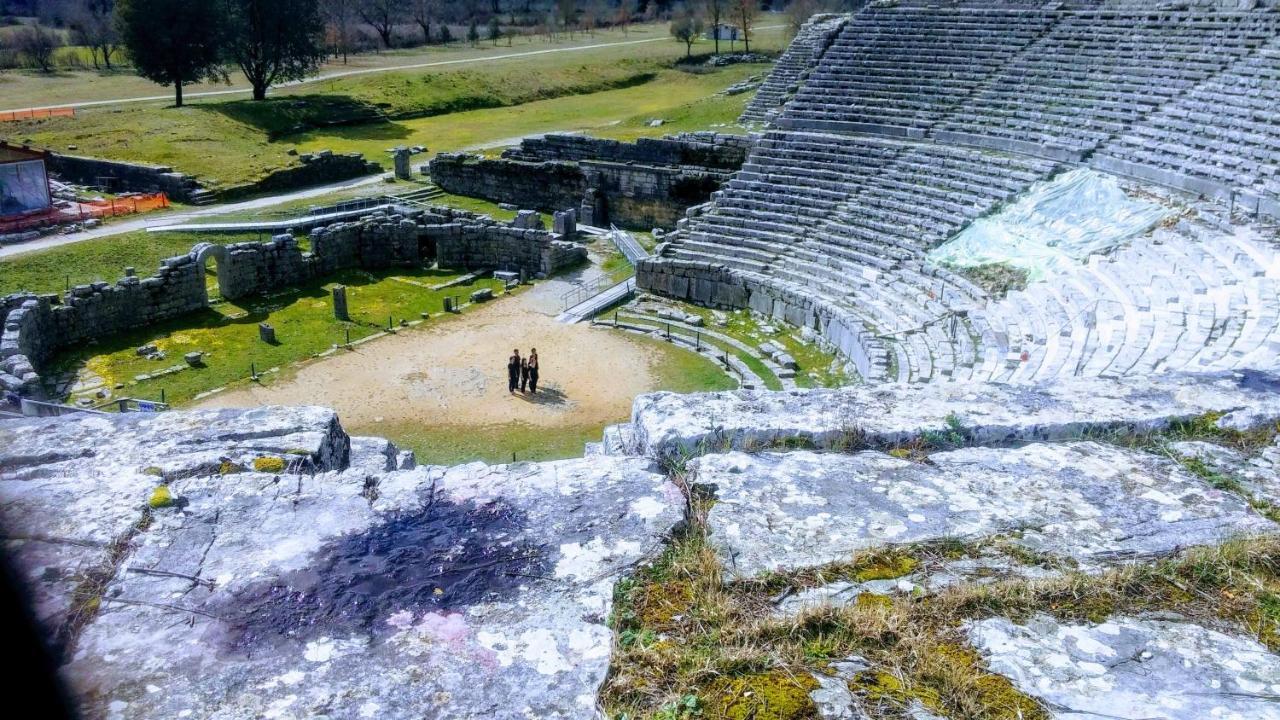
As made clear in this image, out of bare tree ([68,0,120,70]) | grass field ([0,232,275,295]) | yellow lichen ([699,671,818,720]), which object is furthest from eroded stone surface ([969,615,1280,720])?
bare tree ([68,0,120,70])

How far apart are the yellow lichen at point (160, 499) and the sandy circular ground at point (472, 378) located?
11889mm

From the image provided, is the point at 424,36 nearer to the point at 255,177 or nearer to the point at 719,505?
the point at 255,177

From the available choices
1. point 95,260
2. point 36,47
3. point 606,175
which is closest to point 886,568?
point 95,260

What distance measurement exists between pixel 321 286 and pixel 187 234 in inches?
177

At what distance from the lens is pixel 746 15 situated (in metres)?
52.4

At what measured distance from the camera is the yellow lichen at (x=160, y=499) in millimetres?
4180

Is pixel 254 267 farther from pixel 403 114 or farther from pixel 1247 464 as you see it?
pixel 403 114

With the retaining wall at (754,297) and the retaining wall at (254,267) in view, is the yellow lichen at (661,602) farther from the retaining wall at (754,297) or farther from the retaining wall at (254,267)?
the retaining wall at (254,267)

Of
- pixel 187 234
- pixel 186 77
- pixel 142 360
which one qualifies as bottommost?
pixel 142 360

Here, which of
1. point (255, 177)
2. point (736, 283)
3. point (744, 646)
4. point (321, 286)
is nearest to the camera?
point (744, 646)

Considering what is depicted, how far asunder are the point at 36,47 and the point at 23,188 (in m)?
30.6

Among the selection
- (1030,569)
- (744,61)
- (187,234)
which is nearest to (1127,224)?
(1030,569)

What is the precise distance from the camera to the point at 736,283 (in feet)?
71.3

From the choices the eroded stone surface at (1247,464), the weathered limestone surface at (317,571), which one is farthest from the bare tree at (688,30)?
the weathered limestone surface at (317,571)
